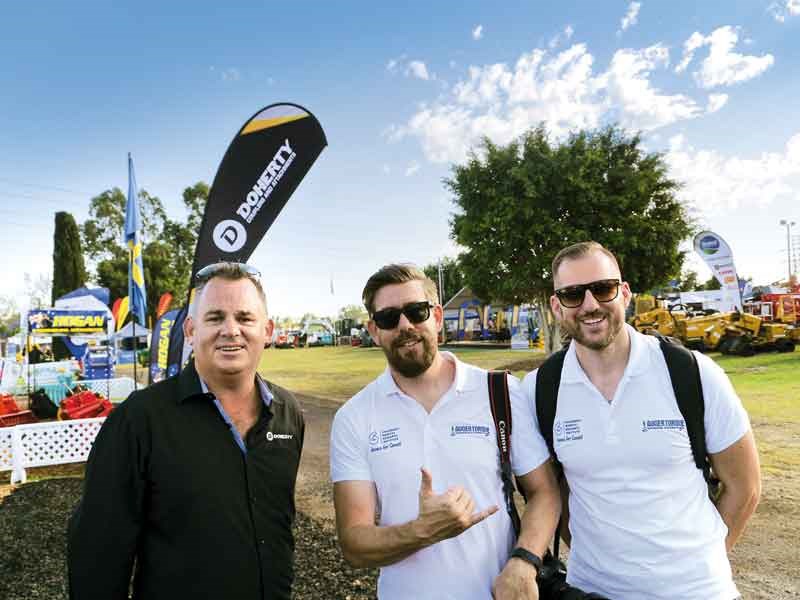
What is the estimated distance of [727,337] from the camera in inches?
789

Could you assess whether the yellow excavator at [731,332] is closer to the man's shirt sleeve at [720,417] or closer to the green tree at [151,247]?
the man's shirt sleeve at [720,417]

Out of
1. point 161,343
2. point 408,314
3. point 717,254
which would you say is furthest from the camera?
point 717,254

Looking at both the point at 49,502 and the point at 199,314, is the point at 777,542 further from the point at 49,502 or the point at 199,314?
the point at 49,502

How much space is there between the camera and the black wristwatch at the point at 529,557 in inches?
71.2

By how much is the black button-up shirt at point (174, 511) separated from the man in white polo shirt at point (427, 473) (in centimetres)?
33

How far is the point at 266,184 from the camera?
20.0 feet

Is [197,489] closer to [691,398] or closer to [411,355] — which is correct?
[411,355]

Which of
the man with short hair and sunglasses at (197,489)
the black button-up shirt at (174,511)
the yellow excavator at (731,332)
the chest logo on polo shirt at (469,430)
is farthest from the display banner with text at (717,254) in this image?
the black button-up shirt at (174,511)

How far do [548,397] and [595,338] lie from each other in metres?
0.32

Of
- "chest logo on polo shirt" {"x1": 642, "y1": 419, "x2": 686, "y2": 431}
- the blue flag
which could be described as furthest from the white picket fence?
"chest logo on polo shirt" {"x1": 642, "y1": 419, "x2": 686, "y2": 431}

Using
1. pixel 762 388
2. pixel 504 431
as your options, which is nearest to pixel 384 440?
pixel 504 431

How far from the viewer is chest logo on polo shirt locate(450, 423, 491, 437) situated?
1.97 m

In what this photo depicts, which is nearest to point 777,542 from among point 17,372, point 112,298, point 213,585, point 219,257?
point 213,585

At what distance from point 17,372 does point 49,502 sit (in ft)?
39.9
